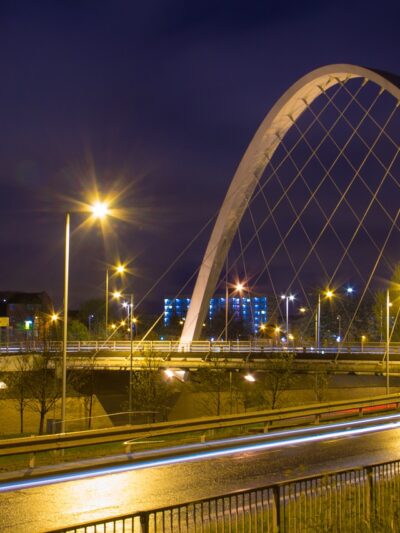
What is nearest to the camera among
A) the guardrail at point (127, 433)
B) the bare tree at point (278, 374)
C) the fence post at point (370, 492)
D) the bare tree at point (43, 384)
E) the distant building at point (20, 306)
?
the fence post at point (370, 492)

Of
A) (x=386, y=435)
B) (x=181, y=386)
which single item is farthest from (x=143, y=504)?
(x=181, y=386)

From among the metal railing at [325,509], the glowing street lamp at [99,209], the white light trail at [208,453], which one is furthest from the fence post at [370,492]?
the glowing street lamp at [99,209]

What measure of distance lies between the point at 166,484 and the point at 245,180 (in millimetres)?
36410

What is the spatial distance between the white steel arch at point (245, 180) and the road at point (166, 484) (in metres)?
28.5

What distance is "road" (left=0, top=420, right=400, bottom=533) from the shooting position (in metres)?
13.6

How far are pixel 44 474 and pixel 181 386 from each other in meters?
37.0

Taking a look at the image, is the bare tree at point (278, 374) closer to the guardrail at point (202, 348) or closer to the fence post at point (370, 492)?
the guardrail at point (202, 348)

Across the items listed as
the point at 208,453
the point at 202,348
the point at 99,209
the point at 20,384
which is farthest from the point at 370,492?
the point at 202,348

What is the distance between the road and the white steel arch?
28541mm

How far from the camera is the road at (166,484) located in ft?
44.6

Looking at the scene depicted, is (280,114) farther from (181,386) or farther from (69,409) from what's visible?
(69,409)

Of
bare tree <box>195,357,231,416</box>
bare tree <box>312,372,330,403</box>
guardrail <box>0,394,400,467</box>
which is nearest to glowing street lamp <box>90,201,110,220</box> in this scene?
guardrail <box>0,394,400,467</box>

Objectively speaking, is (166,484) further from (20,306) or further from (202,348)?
(20,306)

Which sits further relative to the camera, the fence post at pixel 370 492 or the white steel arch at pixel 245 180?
the white steel arch at pixel 245 180
